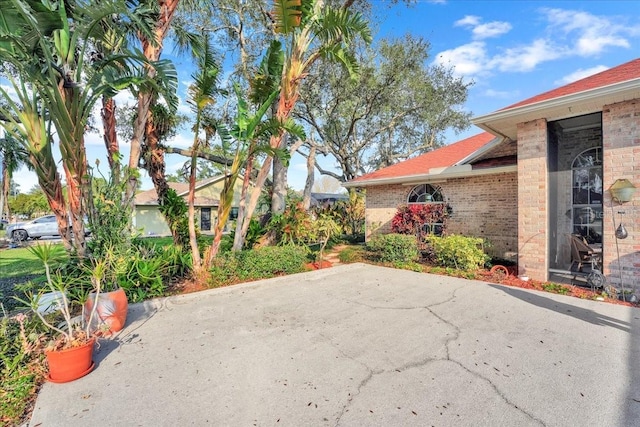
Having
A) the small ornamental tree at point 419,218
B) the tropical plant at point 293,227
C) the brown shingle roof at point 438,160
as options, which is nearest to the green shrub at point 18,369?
the tropical plant at point 293,227

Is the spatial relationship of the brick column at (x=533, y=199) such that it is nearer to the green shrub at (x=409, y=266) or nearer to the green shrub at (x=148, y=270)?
the green shrub at (x=409, y=266)

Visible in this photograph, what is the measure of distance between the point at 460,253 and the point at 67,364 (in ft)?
29.3

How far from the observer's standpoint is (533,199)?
758 centimetres

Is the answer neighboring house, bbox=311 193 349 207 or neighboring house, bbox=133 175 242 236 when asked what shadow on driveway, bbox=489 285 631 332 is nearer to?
neighboring house, bbox=311 193 349 207

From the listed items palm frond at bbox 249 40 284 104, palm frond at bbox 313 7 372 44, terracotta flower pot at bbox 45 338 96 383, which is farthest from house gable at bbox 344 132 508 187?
terracotta flower pot at bbox 45 338 96 383

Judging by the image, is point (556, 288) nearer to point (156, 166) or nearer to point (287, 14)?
point (287, 14)

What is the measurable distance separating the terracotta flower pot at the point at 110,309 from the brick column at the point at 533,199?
9106mm

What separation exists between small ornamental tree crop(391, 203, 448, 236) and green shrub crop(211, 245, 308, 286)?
4384 mm

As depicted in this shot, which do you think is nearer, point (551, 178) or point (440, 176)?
point (551, 178)

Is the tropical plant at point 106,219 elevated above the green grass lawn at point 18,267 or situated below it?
above

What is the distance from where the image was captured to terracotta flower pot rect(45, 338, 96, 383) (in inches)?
132

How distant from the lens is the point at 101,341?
447 cm

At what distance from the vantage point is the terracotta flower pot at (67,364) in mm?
3346

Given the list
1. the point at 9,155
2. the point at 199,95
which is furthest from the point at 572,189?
the point at 9,155
